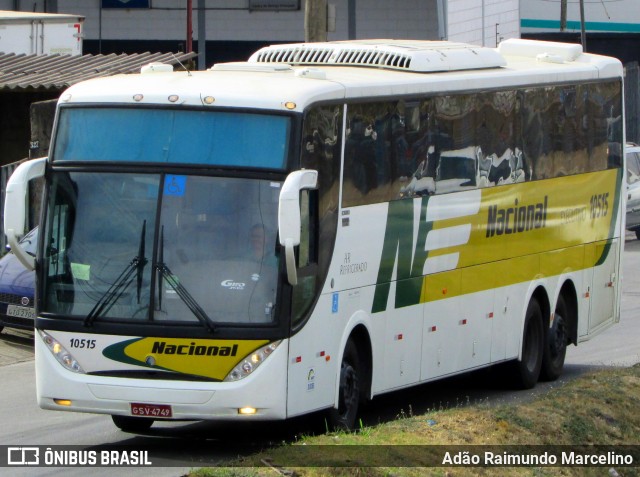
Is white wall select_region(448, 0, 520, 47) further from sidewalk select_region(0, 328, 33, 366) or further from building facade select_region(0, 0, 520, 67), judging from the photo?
sidewalk select_region(0, 328, 33, 366)

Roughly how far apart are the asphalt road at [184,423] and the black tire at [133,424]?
7 cm

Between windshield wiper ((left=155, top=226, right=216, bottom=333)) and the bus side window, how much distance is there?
0.63m

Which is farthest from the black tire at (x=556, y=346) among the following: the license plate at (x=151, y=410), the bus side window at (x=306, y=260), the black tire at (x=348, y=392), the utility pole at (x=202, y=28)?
the utility pole at (x=202, y=28)

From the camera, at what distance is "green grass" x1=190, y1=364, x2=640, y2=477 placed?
8742mm

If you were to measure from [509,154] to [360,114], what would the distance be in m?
3.26

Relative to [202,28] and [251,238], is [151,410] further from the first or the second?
[202,28]

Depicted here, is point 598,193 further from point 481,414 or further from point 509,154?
point 481,414

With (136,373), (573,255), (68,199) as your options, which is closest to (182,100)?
(68,199)

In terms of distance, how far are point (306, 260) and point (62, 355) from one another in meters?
1.94

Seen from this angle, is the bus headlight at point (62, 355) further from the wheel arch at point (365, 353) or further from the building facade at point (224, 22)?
the building facade at point (224, 22)

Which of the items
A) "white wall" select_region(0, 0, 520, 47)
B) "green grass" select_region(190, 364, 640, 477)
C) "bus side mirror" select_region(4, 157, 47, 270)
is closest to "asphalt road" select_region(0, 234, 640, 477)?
"green grass" select_region(190, 364, 640, 477)

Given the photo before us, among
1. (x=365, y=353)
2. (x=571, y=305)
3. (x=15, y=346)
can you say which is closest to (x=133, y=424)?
(x=365, y=353)

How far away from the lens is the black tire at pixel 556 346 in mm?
15320

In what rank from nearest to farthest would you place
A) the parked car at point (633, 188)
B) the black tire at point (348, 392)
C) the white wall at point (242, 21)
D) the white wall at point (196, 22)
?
the black tire at point (348, 392) < the parked car at point (633, 188) < the white wall at point (242, 21) < the white wall at point (196, 22)
